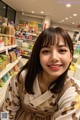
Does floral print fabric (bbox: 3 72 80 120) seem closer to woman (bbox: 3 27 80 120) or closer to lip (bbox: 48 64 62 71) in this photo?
woman (bbox: 3 27 80 120)

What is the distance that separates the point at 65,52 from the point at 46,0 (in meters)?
4.25

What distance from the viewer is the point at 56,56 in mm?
902

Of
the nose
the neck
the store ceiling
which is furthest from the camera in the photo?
the store ceiling

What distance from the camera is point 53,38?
923 mm

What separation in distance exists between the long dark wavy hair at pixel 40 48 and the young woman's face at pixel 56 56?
0.11 ft

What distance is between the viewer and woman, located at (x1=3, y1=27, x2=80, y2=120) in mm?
921

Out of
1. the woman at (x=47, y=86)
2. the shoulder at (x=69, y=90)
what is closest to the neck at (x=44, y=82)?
the woman at (x=47, y=86)

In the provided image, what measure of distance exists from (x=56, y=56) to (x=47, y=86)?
0.28m

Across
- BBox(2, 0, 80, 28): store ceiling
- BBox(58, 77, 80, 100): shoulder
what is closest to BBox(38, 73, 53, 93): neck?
BBox(58, 77, 80, 100): shoulder

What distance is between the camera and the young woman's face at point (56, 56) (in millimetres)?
908

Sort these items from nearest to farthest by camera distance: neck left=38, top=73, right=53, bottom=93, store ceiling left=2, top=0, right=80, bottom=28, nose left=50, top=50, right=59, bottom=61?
nose left=50, top=50, right=59, bottom=61, neck left=38, top=73, right=53, bottom=93, store ceiling left=2, top=0, right=80, bottom=28

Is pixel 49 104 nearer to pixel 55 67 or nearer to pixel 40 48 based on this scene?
pixel 55 67

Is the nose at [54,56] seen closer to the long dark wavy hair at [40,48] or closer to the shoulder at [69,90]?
the long dark wavy hair at [40,48]

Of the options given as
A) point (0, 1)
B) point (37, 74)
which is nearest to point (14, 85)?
point (37, 74)
